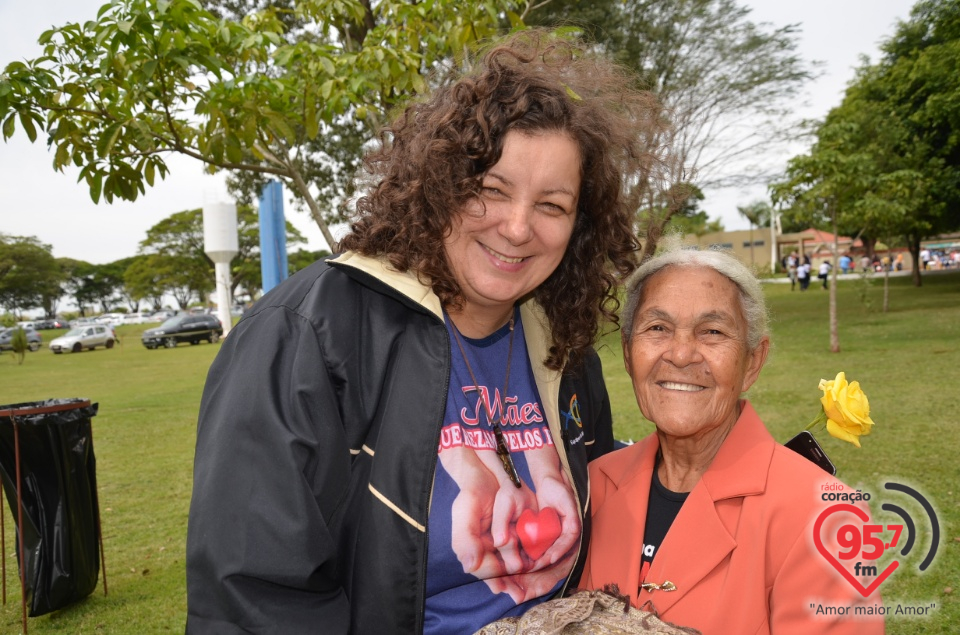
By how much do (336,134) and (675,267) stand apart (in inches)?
419

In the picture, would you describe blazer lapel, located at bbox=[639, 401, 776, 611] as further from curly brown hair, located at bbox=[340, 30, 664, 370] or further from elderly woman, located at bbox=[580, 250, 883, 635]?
curly brown hair, located at bbox=[340, 30, 664, 370]

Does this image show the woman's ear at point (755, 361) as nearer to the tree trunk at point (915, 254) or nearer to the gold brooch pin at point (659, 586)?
the gold brooch pin at point (659, 586)

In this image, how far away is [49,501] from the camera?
15.6ft

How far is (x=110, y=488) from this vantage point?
8531 mm

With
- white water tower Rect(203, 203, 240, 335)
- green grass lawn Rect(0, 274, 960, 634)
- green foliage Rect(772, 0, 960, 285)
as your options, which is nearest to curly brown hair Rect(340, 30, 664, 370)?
green grass lawn Rect(0, 274, 960, 634)

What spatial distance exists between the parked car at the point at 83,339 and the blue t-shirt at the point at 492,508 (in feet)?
119

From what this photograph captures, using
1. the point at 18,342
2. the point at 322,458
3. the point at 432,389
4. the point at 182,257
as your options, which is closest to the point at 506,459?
the point at 432,389

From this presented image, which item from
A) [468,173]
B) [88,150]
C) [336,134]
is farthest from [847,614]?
[336,134]

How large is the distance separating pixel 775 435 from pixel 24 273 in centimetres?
4630

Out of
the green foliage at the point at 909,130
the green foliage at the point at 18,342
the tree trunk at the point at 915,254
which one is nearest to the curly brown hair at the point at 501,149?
the green foliage at the point at 909,130

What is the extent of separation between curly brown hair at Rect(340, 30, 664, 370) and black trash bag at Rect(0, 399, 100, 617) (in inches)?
150

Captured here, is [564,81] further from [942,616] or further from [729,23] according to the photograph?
[729,23]

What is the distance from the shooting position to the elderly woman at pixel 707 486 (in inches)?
76.7

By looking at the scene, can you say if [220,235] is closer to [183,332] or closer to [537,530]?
[183,332]
